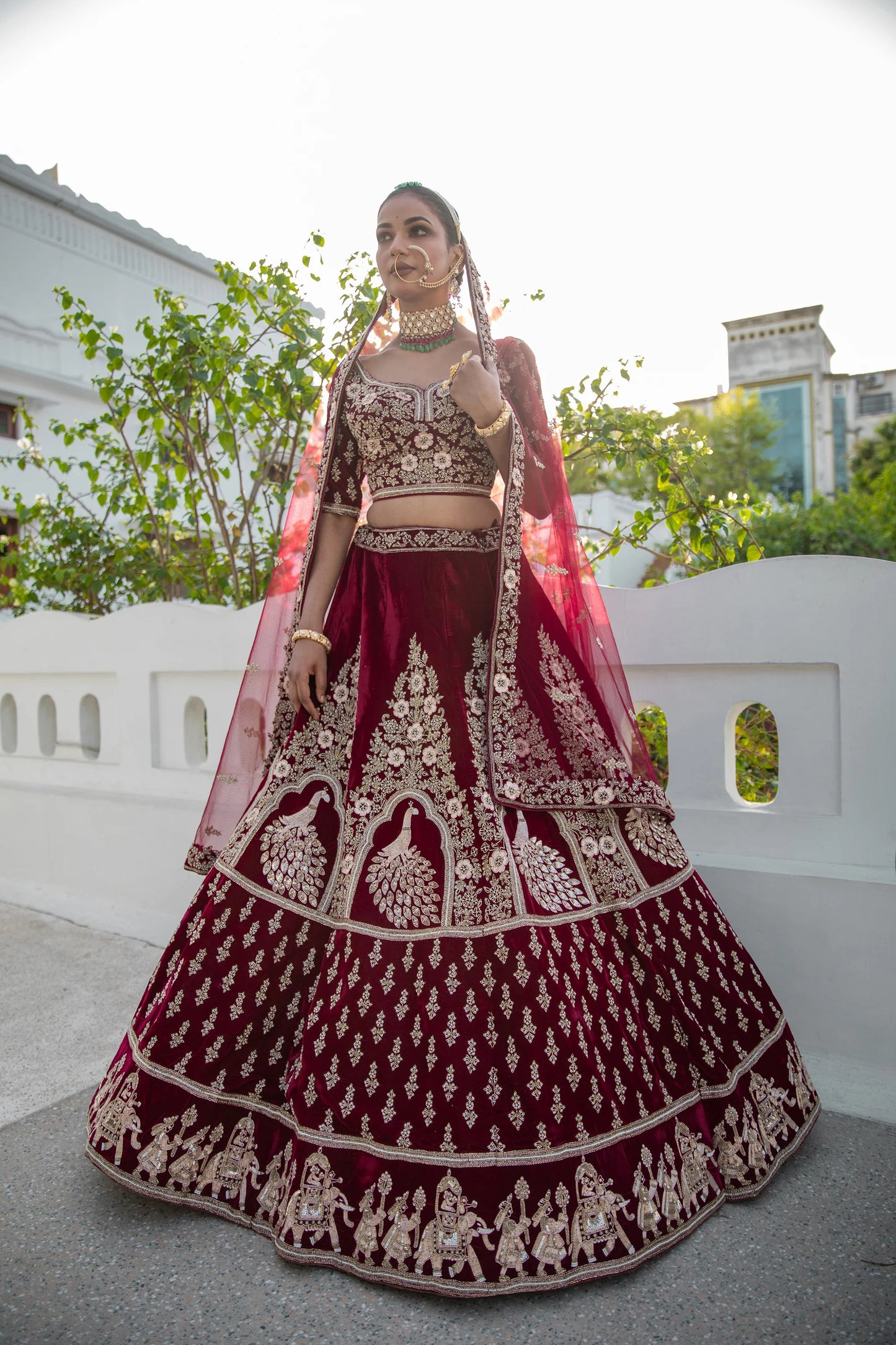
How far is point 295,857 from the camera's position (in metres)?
1.80

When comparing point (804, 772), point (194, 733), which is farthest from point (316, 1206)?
point (194, 733)

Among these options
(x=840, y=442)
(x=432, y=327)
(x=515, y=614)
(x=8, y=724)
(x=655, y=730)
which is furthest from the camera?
(x=840, y=442)

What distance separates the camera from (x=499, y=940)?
1.61m

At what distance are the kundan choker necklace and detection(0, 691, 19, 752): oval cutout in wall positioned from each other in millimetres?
3008

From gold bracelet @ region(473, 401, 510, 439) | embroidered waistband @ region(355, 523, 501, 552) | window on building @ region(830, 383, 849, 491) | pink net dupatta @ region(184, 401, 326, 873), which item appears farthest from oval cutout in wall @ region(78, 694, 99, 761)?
window on building @ region(830, 383, 849, 491)

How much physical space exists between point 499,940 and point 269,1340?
674 mm

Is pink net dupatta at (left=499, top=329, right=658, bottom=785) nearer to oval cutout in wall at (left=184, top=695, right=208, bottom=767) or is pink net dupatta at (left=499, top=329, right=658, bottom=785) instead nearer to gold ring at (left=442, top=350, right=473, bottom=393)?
gold ring at (left=442, top=350, right=473, bottom=393)

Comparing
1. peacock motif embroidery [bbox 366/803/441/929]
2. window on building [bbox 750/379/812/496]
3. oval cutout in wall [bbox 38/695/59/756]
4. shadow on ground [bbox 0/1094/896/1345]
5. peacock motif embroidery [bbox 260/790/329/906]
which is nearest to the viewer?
shadow on ground [bbox 0/1094/896/1345]

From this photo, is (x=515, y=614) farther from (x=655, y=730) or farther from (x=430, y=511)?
(x=655, y=730)

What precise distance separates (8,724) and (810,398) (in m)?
29.8

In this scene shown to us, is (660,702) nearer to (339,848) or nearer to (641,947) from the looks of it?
(641,947)

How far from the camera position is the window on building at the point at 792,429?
93.0 feet

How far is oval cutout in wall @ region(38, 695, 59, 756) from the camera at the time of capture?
3986mm

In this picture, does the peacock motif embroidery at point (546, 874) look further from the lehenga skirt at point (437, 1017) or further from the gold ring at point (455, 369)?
the gold ring at point (455, 369)
